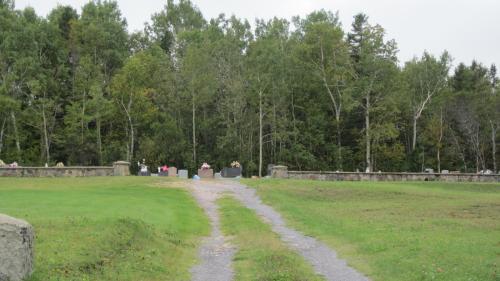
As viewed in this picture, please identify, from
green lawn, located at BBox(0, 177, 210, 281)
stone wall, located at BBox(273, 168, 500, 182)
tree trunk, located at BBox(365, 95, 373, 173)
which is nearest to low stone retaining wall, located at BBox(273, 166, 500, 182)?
stone wall, located at BBox(273, 168, 500, 182)

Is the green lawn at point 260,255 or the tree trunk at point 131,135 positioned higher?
the tree trunk at point 131,135

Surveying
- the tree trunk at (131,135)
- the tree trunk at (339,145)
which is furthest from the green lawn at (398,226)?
the tree trunk at (131,135)

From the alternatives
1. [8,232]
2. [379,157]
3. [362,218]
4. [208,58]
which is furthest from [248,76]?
[8,232]

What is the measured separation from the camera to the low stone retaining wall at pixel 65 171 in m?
39.6

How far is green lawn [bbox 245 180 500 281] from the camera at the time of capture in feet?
42.1

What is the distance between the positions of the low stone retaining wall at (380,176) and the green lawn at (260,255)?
67.0 ft

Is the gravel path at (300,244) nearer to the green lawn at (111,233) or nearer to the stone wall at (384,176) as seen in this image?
the green lawn at (111,233)

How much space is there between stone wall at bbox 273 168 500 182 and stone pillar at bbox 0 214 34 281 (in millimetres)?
33180

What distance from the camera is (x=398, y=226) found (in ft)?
63.9

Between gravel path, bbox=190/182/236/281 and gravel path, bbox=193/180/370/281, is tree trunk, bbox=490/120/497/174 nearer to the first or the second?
gravel path, bbox=193/180/370/281

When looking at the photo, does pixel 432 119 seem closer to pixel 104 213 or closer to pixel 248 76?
pixel 248 76

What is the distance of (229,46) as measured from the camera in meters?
59.6

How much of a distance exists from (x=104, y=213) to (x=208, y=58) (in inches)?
1550

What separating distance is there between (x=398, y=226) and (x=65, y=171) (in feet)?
91.0
